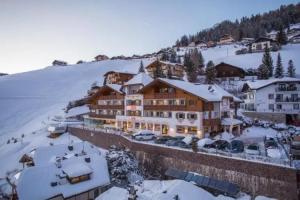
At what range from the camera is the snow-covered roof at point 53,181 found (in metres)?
23.4

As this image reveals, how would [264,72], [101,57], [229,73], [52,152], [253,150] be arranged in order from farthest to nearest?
[101,57]
[229,73]
[264,72]
[52,152]
[253,150]

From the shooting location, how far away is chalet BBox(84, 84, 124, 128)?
2070 inches

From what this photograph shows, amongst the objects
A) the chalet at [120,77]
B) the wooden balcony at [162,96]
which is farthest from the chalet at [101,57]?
the wooden balcony at [162,96]

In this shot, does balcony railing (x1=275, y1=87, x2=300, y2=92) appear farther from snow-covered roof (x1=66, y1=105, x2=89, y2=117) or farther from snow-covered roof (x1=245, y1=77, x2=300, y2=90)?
snow-covered roof (x1=66, y1=105, x2=89, y2=117)

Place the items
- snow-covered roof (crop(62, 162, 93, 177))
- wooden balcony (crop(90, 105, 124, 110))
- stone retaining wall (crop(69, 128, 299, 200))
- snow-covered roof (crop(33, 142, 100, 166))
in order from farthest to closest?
1. wooden balcony (crop(90, 105, 124, 110))
2. snow-covered roof (crop(33, 142, 100, 166))
3. snow-covered roof (crop(62, 162, 93, 177))
4. stone retaining wall (crop(69, 128, 299, 200))

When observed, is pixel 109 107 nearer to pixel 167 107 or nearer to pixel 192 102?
pixel 167 107

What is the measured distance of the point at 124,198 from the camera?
22031mm

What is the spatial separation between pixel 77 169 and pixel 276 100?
4382cm

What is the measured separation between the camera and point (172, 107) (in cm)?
4112

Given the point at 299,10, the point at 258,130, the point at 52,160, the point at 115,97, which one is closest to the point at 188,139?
the point at 258,130

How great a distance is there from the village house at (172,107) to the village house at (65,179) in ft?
51.6

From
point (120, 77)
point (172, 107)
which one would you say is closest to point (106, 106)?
point (172, 107)

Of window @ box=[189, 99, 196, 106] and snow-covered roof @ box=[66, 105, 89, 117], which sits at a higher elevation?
window @ box=[189, 99, 196, 106]

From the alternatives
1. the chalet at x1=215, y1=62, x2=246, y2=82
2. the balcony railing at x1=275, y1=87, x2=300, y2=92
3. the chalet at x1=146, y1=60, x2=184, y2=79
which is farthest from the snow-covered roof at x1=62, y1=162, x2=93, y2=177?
the chalet at x1=146, y1=60, x2=184, y2=79
